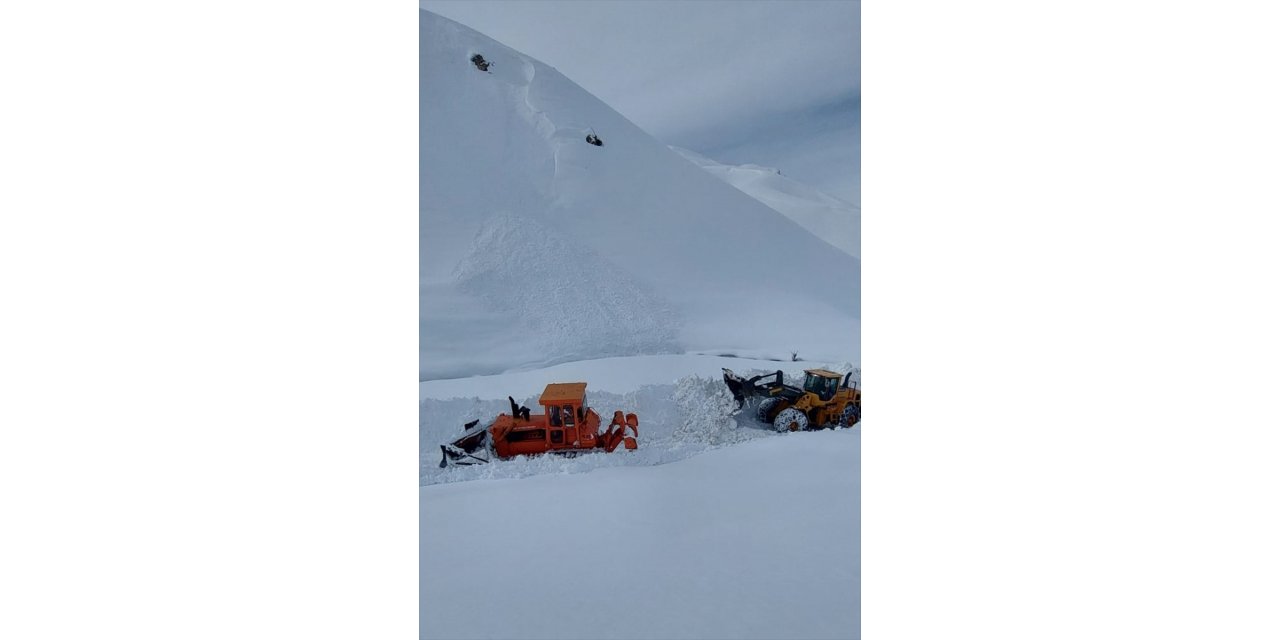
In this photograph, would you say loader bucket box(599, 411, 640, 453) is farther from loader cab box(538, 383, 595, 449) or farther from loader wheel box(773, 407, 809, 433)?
loader wheel box(773, 407, 809, 433)

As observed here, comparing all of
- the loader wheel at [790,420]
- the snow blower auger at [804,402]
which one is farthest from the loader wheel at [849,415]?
the loader wheel at [790,420]

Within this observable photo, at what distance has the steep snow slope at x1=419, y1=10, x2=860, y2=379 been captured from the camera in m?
2.38

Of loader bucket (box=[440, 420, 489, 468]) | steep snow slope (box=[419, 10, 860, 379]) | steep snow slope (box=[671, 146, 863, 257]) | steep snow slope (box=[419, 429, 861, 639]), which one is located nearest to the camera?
steep snow slope (box=[419, 429, 861, 639])

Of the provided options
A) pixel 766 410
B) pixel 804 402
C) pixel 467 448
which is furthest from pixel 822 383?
pixel 467 448

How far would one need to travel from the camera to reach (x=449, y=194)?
96.7 inches

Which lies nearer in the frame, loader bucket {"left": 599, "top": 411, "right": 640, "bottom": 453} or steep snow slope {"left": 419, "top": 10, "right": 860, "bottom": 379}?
loader bucket {"left": 599, "top": 411, "right": 640, "bottom": 453}

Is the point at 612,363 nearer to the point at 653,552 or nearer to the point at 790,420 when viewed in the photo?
the point at 790,420

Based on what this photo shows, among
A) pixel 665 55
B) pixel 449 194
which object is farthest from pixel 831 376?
pixel 449 194

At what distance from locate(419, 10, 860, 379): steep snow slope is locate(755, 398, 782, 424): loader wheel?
0.27 m

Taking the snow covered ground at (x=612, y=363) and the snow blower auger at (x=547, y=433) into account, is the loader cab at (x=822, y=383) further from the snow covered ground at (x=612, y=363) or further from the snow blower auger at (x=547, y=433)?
the snow blower auger at (x=547, y=433)

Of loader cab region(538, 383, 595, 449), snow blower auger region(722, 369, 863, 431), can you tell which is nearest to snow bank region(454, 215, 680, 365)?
loader cab region(538, 383, 595, 449)

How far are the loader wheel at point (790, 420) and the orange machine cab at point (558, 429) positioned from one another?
0.57 metres

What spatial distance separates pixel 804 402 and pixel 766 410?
0.15m

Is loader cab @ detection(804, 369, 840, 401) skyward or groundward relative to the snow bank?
groundward
